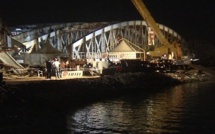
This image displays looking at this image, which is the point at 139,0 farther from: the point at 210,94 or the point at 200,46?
the point at 200,46

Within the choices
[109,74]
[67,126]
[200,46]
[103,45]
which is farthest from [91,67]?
[200,46]

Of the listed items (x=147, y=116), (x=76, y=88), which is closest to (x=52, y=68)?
(x=76, y=88)

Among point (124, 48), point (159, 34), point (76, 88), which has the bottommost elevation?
point (76, 88)

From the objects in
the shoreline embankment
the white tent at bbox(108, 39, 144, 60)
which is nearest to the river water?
the shoreline embankment

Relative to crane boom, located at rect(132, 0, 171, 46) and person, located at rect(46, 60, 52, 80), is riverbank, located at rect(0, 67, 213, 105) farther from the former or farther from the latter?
crane boom, located at rect(132, 0, 171, 46)

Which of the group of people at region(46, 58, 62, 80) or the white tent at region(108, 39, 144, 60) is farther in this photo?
the white tent at region(108, 39, 144, 60)

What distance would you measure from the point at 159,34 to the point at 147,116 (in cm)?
5766

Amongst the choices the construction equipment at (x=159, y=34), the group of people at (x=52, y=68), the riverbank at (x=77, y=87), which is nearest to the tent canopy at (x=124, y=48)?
the construction equipment at (x=159, y=34)

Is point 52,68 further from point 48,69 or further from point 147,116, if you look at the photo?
point 147,116

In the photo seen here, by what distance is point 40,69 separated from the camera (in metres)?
58.9

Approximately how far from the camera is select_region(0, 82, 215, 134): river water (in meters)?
31.8

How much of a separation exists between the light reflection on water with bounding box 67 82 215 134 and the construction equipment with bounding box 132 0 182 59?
124 feet

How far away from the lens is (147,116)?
3812cm

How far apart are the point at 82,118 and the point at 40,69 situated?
916 inches
